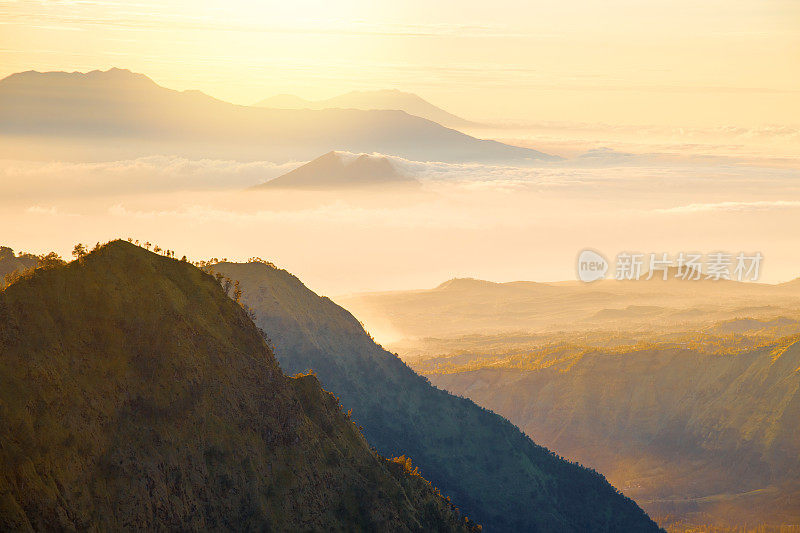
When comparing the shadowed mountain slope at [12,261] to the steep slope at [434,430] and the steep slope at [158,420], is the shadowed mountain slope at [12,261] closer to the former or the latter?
the steep slope at [434,430]

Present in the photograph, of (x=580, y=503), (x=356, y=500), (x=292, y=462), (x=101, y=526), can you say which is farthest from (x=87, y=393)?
(x=580, y=503)

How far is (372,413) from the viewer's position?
5012 inches

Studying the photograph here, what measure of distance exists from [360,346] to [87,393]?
81.2m

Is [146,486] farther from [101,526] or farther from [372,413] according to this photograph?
[372,413]

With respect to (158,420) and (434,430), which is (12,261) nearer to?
(434,430)

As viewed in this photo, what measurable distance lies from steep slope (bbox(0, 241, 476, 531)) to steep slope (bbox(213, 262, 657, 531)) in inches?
2026

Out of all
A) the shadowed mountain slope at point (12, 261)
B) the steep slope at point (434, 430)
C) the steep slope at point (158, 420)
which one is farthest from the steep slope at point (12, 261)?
the steep slope at point (158, 420)

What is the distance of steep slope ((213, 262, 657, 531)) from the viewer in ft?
409

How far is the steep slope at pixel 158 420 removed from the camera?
5206cm

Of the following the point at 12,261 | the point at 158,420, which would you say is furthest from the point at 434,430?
the point at 158,420

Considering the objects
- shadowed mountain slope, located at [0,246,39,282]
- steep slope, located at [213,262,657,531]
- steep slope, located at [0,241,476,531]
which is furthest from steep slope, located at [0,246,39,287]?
steep slope, located at [0,241,476,531]

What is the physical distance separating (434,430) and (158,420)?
260 ft

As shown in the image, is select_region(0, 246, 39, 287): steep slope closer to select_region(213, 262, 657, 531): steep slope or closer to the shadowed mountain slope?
the shadowed mountain slope

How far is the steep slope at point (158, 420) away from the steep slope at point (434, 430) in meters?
51.5
